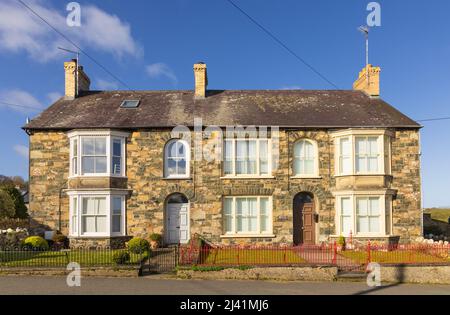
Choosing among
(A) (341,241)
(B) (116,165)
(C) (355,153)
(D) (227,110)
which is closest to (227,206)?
(D) (227,110)

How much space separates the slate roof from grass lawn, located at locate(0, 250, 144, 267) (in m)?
6.85

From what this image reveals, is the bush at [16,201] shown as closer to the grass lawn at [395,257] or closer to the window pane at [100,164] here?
the window pane at [100,164]

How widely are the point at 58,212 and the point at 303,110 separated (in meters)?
14.6

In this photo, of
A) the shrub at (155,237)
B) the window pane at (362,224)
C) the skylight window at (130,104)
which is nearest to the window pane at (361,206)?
the window pane at (362,224)

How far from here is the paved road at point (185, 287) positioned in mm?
13078

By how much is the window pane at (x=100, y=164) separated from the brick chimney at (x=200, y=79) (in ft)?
23.2

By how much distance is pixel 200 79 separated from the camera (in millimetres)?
25344

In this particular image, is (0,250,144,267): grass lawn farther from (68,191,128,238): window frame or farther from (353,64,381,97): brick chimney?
(353,64,381,97): brick chimney

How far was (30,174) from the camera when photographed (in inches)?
866

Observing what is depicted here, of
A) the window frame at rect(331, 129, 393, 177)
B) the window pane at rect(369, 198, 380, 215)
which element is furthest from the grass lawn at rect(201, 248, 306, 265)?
the window frame at rect(331, 129, 393, 177)

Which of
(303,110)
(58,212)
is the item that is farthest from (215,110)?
(58,212)

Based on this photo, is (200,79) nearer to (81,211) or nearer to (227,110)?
(227,110)
